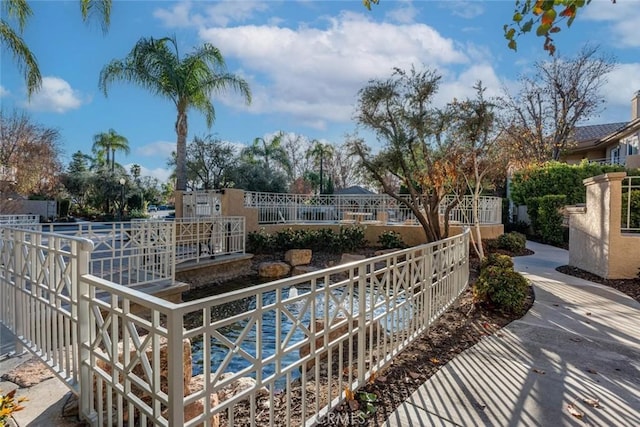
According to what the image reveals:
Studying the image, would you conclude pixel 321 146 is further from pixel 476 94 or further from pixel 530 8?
pixel 530 8

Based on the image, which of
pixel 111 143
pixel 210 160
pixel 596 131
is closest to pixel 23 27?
pixel 210 160

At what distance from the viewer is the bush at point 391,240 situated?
38.9 feet

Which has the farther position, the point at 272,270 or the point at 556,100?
the point at 556,100

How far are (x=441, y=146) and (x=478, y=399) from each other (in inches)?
282

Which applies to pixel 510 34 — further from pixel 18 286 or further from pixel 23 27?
pixel 23 27

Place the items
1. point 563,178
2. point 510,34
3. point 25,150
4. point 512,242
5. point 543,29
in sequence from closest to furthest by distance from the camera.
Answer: point 543,29
point 510,34
point 512,242
point 563,178
point 25,150

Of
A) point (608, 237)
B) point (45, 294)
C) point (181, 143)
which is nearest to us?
point (45, 294)

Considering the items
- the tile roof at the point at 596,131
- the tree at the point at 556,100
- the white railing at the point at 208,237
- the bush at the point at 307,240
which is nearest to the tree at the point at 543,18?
the white railing at the point at 208,237

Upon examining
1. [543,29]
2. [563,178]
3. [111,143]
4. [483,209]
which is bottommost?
[483,209]

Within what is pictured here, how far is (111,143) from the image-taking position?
30469 millimetres

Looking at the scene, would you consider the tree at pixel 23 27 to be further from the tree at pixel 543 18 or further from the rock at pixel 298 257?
the rock at pixel 298 257

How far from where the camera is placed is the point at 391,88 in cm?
899

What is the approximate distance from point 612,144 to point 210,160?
23.5 m

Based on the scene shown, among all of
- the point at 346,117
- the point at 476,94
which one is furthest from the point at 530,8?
the point at 346,117
